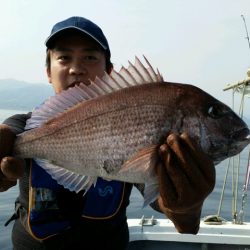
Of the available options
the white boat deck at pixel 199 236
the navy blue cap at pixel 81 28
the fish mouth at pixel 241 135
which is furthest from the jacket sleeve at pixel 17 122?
the white boat deck at pixel 199 236

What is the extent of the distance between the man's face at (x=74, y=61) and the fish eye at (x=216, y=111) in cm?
155

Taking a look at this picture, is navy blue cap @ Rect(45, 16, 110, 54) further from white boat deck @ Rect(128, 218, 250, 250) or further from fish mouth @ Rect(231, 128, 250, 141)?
white boat deck @ Rect(128, 218, 250, 250)

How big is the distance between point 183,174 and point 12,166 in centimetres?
127

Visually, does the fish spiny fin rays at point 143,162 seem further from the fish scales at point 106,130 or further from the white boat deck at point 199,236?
the white boat deck at point 199,236

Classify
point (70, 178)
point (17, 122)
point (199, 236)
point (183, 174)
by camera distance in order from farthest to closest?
point (199, 236), point (17, 122), point (70, 178), point (183, 174)

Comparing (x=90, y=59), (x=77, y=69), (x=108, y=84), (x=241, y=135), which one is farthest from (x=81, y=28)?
(x=241, y=135)

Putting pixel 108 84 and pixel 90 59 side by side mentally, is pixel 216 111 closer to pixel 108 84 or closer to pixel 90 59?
pixel 108 84

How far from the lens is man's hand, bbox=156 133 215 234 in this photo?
8.05 ft

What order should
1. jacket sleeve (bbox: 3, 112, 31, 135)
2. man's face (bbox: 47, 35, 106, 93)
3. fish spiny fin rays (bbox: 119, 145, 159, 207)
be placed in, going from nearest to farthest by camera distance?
fish spiny fin rays (bbox: 119, 145, 159, 207)
jacket sleeve (bbox: 3, 112, 31, 135)
man's face (bbox: 47, 35, 106, 93)

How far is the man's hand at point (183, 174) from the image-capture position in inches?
96.6

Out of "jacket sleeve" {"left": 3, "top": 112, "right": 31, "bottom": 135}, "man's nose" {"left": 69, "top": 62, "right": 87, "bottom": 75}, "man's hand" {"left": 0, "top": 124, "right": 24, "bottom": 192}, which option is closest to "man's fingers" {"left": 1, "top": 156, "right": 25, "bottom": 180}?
"man's hand" {"left": 0, "top": 124, "right": 24, "bottom": 192}

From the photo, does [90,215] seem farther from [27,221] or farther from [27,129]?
[27,129]

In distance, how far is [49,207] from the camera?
355 cm

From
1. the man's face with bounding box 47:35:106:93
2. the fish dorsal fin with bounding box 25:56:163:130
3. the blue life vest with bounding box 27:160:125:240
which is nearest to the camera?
the fish dorsal fin with bounding box 25:56:163:130
